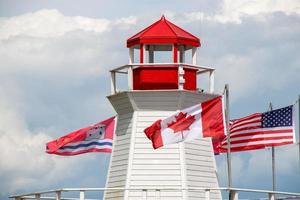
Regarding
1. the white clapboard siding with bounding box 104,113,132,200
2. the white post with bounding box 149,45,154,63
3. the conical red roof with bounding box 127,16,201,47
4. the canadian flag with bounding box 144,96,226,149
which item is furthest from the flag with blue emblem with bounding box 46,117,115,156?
the canadian flag with bounding box 144,96,226,149

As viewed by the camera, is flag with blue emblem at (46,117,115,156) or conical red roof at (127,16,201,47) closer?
conical red roof at (127,16,201,47)

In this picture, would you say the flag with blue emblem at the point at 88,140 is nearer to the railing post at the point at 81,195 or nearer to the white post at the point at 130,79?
the white post at the point at 130,79

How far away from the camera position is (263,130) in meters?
51.1

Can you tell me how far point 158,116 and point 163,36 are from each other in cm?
331

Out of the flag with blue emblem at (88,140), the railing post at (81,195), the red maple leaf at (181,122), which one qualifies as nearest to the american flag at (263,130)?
the red maple leaf at (181,122)

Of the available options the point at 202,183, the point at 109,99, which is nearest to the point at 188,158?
the point at 202,183

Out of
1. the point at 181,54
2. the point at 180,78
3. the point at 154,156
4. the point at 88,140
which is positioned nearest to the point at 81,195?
the point at 154,156

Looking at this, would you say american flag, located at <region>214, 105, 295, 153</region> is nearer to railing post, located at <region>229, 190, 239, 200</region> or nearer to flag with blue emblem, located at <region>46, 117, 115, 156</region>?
railing post, located at <region>229, 190, 239, 200</region>

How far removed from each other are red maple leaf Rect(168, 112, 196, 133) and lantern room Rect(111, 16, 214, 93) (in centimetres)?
290

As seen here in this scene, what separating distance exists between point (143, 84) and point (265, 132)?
18.6ft

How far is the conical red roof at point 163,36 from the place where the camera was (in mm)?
53219

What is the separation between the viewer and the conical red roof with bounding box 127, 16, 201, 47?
53219 mm

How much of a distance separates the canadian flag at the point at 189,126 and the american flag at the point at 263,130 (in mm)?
2073

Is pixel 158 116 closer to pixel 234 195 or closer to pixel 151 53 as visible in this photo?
pixel 151 53
